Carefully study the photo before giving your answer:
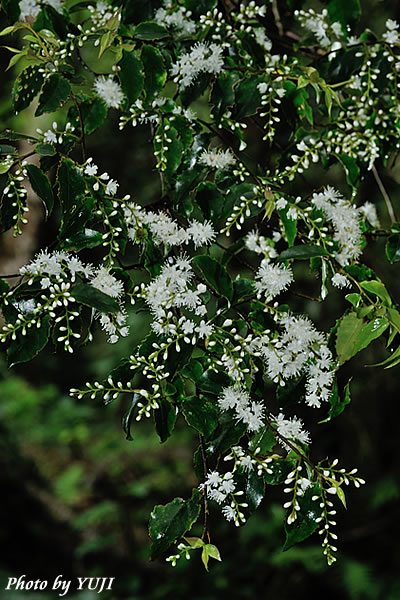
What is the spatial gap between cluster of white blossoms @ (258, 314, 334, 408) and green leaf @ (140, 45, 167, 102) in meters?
0.36

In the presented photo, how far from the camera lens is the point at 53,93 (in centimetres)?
81

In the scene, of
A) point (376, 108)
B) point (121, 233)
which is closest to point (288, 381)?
point (121, 233)

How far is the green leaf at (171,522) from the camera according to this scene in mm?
736

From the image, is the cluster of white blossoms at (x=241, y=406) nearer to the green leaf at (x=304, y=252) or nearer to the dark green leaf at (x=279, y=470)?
the dark green leaf at (x=279, y=470)

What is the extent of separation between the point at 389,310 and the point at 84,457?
251 cm

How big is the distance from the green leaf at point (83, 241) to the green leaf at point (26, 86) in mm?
211

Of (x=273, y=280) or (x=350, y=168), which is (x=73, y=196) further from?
(x=350, y=168)

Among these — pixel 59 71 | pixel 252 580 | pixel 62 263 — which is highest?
pixel 59 71

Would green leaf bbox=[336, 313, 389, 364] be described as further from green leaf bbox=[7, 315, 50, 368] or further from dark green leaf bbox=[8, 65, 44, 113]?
dark green leaf bbox=[8, 65, 44, 113]

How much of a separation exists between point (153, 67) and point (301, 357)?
0.43 m

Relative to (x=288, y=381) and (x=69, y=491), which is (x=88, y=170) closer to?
(x=288, y=381)

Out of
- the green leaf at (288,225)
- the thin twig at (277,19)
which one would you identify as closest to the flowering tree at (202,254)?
the green leaf at (288,225)

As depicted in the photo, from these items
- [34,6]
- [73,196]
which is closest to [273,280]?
[73,196]

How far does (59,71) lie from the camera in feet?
2.72
